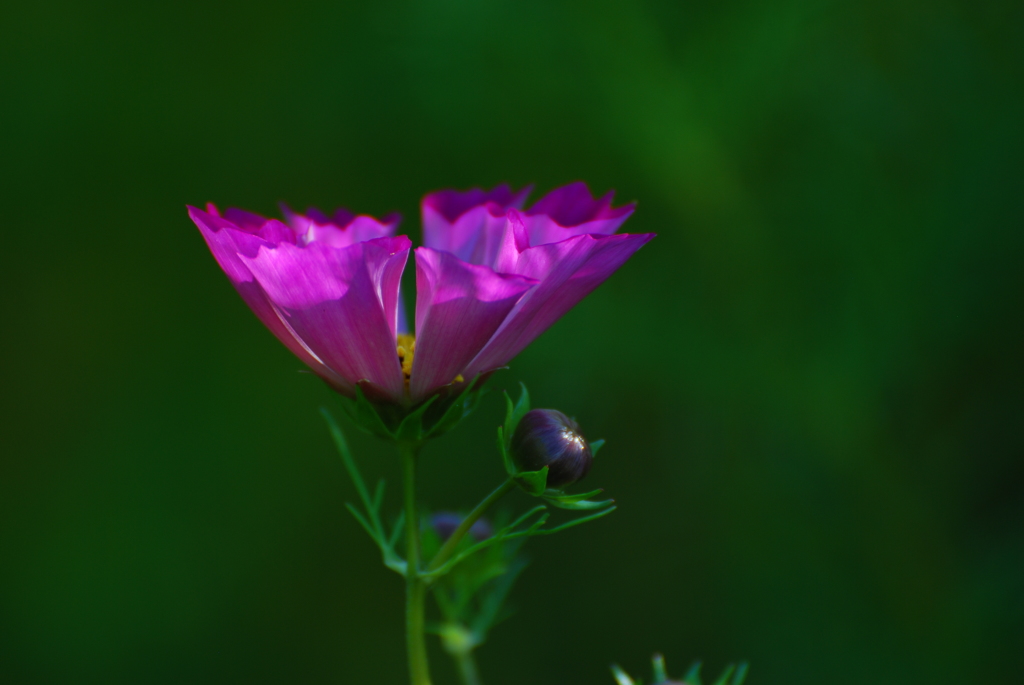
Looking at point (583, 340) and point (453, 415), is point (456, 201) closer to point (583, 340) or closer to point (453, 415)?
point (453, 415)

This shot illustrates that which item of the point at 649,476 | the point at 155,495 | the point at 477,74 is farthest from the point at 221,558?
the point at 477,74

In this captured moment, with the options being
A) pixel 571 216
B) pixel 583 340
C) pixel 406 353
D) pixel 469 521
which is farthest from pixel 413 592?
pixel 583 340

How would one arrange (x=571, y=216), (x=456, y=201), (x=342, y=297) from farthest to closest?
(x=456, y=201), (x=571, y=216), (x=342, y=297)

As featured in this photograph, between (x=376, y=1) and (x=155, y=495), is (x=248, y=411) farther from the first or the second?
(x=376, y=1)

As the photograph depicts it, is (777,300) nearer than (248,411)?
Yes

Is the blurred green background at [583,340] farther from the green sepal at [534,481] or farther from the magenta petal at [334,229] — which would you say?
the green sepal at [534,481]
